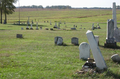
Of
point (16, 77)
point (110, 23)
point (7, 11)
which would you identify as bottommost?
point (16, 77)

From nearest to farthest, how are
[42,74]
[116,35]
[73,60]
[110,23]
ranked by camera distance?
[42,74] < [73,60] < [110,23] < [116,35]

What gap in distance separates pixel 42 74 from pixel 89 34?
115 inches

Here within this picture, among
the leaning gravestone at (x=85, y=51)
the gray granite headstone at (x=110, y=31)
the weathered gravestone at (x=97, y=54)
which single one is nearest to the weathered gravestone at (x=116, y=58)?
the leaning gravestone at (x=85, y=51)

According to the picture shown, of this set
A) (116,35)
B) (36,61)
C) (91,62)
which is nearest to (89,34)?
(91,62)

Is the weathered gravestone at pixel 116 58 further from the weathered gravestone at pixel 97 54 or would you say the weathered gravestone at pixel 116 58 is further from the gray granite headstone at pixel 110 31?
the gray granite headstone at pixel 110 31

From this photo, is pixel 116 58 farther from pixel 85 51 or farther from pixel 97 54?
pixel 97 54

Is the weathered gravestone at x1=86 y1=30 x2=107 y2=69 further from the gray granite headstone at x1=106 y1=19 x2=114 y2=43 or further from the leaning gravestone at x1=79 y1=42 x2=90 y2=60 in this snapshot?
the gray granite headstone at x1=106 y1=19 x2=114 y2=43

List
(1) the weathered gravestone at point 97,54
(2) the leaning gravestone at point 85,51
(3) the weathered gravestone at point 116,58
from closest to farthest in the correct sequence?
(1) the weathered gravestone at point 97,54 < (3) the weathered gravestone at point 116,58 < (2) the leaning gravestone at point 85,51

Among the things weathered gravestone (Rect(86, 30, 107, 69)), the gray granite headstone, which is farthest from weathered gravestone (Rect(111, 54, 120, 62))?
the gray granite headstone

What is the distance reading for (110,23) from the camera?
1627 centimetres

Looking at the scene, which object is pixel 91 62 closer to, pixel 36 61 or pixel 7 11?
pixel 36 61

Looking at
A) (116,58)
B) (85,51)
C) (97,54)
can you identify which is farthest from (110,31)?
(97,54)

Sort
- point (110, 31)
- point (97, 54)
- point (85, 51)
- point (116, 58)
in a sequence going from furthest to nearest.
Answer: point (110, 31)
point (85, 51)
point (116, 58)
point (97, 54)

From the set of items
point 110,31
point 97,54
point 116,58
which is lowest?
point 116,58
